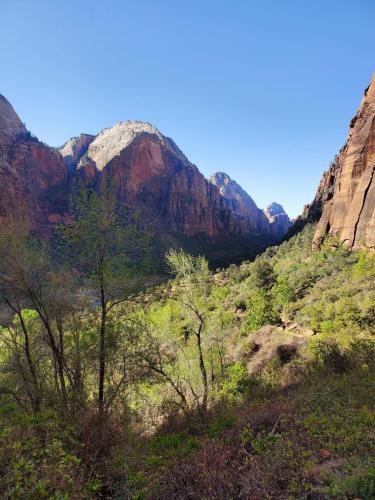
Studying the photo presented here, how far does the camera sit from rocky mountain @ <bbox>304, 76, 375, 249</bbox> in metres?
25.9

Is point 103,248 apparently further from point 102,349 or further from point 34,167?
point 34,167

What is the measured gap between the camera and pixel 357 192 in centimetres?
2806

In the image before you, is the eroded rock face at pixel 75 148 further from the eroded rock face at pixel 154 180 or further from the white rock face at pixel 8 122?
the white rock face at pixel 8 122

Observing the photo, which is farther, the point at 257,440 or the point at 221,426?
the point at 221,426

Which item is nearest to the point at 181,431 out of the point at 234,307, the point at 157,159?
the point at 234,307

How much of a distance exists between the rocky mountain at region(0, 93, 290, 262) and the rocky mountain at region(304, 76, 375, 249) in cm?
8160

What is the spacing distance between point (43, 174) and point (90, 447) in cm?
13583

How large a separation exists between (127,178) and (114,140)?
30026 millimetres

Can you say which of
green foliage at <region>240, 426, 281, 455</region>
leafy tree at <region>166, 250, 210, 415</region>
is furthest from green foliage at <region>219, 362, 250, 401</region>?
green foliage at <region>240, 426, 281, 455</region>

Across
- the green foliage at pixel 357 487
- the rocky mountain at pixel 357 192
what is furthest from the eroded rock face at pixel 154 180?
the green foliage at pixel 357 487

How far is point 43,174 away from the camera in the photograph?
393 ft

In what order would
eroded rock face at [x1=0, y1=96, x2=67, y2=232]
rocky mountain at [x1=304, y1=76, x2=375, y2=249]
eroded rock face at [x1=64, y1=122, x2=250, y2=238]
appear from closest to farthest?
rocky mountain at [x1=304, y1=76, x2=375, y2=249] < eroded rock face at [x1=0, y1=96, x2=67, y2=232] < eroded rock face at [x1=64, y1=122, x2=250, y2=238]

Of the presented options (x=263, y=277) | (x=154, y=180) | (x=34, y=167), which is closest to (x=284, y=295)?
(x=263, y=277)

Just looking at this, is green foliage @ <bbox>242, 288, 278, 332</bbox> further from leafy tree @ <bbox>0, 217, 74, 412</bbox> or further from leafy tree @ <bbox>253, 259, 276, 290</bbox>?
leafy tree @ <bbox>0, 217, 74, 412</bbox>
